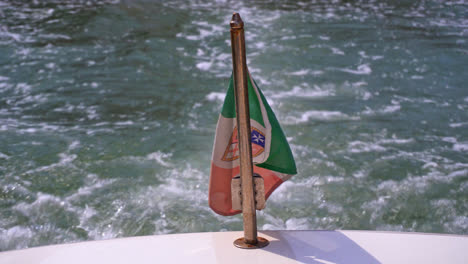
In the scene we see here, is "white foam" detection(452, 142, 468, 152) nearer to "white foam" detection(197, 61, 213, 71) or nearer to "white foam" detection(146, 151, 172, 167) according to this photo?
"white foam" detection(146, 151, 172, 167)

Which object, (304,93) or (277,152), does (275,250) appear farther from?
(304,93)

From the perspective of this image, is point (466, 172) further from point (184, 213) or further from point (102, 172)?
point (102, 172)

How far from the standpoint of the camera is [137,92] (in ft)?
12.6

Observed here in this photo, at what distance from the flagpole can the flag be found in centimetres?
5

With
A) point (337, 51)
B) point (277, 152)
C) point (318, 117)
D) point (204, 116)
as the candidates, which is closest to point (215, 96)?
point (204, 116)

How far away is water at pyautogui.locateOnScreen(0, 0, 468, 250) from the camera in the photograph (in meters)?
2.35

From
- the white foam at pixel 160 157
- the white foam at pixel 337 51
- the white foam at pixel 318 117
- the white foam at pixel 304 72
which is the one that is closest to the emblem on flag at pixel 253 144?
the white foam at pixel 160 157

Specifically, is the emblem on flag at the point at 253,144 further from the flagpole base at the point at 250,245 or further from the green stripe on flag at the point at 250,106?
the flagpole base at the point at 250,245

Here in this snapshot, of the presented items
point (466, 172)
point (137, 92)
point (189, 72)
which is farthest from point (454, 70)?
point (137, 92)

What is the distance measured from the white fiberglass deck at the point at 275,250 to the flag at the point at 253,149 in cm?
11

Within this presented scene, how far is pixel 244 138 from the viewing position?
1009mm

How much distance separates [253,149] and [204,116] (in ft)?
7.69

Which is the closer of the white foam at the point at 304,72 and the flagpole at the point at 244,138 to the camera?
the flagpole at the point at 244,138

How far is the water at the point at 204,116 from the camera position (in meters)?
2.35
